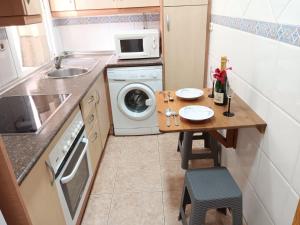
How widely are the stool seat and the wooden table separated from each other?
0.93 ft

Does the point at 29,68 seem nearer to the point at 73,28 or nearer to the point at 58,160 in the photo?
the point at 73,28

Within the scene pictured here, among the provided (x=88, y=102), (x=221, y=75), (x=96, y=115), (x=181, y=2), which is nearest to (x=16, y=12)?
(x=88, y=102)

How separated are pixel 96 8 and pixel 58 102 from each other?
1.45 meters

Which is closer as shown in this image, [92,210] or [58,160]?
[58,160]

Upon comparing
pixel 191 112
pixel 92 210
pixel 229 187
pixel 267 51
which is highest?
pixel 267 51

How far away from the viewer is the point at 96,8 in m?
2.58

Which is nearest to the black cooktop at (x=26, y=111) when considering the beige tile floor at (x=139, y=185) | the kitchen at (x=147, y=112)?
the kitchen at (x=147, y=112)

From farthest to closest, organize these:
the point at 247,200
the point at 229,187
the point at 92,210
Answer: the point at 92,210 → the point at 247,200 → the point at 229,187

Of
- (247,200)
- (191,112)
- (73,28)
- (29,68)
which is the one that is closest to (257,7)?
(191,112)

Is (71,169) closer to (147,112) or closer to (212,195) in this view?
(212,195)

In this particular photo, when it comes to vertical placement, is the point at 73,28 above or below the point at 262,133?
above

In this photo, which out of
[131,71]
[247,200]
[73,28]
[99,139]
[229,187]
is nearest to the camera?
[229,187]

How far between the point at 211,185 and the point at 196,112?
440mm

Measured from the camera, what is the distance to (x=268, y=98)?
121cm
